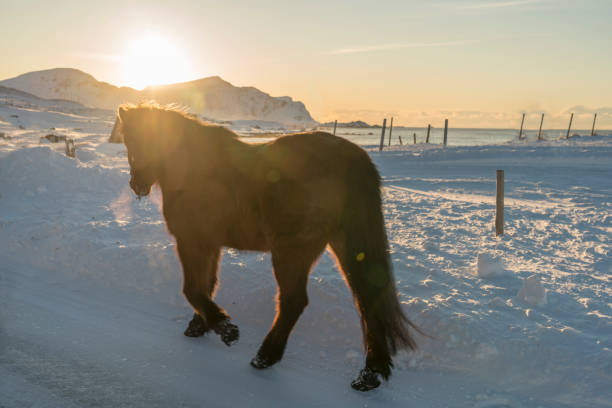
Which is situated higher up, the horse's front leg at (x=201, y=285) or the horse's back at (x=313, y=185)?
the horse's back at (x=313, y=185)

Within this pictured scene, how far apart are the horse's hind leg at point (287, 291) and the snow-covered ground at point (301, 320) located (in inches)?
6.3

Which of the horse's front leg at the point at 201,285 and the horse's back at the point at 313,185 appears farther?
the horse's front leg at the point at 201,285

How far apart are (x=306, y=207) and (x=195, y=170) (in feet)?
3.87

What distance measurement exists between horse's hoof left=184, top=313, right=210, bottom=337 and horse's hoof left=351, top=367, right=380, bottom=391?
154 centimetres

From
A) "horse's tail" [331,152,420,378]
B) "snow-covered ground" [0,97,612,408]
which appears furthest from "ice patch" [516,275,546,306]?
"horse's tail" [331,152,420,378]

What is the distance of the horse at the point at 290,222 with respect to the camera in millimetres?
2775

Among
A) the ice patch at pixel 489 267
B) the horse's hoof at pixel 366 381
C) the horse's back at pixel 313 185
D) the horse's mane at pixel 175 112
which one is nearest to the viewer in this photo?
the horse's back at pixel 313 185

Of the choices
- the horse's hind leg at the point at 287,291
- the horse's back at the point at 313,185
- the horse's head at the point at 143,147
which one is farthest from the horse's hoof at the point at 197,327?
the horse's back at the point at 313,185

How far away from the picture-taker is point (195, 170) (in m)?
3.32

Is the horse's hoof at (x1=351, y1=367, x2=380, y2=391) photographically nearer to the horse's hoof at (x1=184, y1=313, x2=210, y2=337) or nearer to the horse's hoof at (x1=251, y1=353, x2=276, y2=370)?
the horse's hoof at (x1=251, y1=353, x2=276, y2=370)

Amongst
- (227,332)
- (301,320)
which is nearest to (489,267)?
(301,320)

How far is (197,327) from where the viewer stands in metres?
3.61

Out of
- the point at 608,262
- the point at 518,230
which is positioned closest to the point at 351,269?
the point at 608,262

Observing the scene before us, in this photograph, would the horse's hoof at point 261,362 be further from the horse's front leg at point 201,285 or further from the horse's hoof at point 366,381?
the horse's hoof at point 366,381
